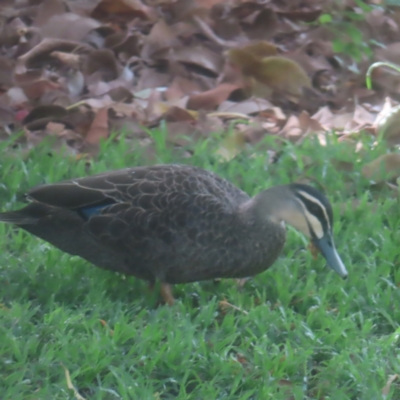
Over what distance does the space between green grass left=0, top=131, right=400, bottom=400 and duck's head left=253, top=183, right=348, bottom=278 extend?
0.73 ft

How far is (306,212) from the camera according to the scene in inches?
155

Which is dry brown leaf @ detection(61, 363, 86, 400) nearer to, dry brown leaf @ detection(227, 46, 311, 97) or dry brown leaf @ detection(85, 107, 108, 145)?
dry brown leaf @ detection(85, 107, 108, 145)

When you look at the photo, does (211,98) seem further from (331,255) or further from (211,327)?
(211,327)

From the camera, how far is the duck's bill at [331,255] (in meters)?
3.90

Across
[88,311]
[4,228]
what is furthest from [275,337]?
[4,228]

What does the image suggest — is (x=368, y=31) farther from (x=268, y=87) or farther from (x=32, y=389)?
(x=32, y=389)

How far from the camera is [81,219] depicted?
397 cm

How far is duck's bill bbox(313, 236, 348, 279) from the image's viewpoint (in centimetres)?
390

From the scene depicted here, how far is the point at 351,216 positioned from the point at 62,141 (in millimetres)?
1887

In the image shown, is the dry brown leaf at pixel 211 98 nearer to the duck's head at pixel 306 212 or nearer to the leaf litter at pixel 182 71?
the leaf litter at pixel 182 71

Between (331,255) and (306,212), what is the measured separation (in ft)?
0.74

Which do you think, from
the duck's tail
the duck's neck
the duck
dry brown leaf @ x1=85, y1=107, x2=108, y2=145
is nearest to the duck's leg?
the duck

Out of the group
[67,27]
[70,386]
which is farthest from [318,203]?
[67,27]

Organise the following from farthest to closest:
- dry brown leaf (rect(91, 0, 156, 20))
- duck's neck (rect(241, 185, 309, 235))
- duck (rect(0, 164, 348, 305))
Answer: dry brown leaf (rect(91, 0, 156, 20)), duck's neck (rect(241, 185, 309, 235)), duck (rect(0, 164, 348, 305))
